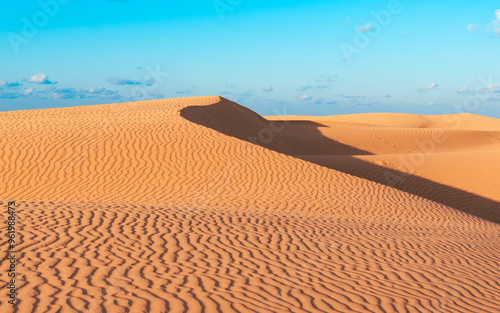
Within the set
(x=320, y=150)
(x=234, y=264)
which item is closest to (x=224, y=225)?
(x=234, y=264)

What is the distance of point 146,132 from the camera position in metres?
16.9

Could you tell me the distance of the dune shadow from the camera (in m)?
15.5

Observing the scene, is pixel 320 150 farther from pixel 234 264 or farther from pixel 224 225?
pixel 234 264

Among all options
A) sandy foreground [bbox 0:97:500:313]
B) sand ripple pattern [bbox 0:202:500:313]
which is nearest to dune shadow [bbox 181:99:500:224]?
sandy foreground [bbox 0:97:500:313]

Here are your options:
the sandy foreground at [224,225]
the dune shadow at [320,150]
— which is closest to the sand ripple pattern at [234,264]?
the sandy foreground at [224,225]

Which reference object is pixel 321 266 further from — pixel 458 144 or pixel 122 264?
pixel 458 144

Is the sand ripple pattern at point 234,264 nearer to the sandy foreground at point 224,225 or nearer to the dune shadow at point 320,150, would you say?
the sandy foreground at point 224,225

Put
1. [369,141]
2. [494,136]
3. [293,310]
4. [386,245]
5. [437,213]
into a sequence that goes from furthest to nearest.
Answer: [494,136] → [369,141] → [437,213] → [386,245] → [293,310]

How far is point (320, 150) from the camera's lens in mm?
28000

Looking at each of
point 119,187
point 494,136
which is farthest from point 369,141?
point 119,187

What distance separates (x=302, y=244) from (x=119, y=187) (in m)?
7.17

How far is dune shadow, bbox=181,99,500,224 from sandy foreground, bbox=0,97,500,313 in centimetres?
14

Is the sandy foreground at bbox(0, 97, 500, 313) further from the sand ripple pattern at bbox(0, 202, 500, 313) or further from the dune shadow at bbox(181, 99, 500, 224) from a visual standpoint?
the dune shadow at bbox(181, 99, 500, 224)

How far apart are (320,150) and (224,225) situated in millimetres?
21156
